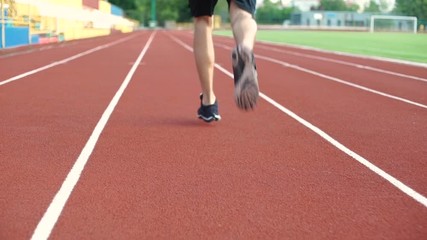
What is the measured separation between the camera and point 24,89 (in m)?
7.23

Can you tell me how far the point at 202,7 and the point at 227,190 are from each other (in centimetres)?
167

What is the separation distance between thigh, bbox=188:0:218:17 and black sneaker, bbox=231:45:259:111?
878 millimetres

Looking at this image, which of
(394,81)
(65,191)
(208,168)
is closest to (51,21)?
(394,81)

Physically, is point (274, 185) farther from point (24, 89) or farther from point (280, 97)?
point (24, 89)

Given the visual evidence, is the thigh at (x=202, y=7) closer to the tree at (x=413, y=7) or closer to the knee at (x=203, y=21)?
the knee at (x=203, y=21)

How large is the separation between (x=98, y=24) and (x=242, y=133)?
139ft

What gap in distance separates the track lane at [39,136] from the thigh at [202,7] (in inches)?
48.7

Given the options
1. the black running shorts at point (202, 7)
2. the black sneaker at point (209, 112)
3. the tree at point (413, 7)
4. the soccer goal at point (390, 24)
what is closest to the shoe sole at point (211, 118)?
the black sneaker at point (209, 112)

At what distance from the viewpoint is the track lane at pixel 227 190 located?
7.51 ft

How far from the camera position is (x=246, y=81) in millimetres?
3213

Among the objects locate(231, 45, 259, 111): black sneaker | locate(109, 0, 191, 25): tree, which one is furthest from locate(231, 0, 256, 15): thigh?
locate(109, 0, 191, 25): tree

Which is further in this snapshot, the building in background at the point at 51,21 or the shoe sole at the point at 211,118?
the building in background at the point at 51,21

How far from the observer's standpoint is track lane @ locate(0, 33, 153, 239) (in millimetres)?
2539

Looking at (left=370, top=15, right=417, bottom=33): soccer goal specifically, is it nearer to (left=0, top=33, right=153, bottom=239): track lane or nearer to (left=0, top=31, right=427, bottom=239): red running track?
(left=0, top=33, right=153, bottom=239): track lane
